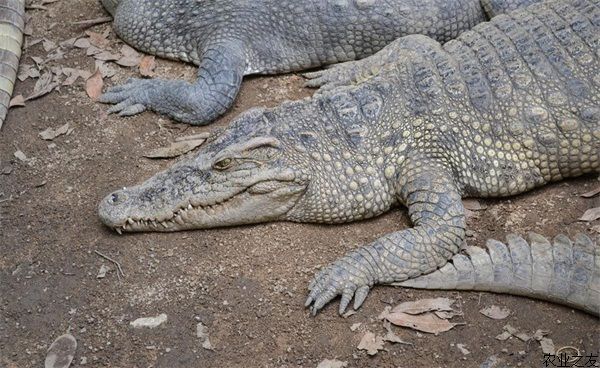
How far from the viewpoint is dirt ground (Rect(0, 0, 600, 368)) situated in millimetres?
3422

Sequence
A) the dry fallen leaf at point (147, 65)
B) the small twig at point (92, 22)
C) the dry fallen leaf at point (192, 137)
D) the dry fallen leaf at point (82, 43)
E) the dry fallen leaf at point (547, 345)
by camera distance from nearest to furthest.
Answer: the dry fallen leaf at point (547, 345)
the dry fallen leaf at point (192, 137)
the dry fallen leaf at point (147, 65)
the dry fallen leaf at point (82, 43)
the small twig at point (92, 22)

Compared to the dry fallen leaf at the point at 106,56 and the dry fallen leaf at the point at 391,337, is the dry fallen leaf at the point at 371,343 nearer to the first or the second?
the dry fallen leaf at the point at 391,337

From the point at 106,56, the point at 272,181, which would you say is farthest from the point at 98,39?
the point at 272,181

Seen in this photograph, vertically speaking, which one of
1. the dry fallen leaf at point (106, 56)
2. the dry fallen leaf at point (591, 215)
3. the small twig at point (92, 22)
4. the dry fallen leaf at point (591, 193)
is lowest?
the dry fallen leaf at point (106, 56)

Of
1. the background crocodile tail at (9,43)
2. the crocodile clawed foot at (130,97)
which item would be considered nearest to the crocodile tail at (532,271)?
the crocodile clawed foot at (130,97)

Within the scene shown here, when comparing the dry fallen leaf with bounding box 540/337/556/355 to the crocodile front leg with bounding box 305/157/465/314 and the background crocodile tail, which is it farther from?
the background crocodile tail

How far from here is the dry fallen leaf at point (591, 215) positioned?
3871mm

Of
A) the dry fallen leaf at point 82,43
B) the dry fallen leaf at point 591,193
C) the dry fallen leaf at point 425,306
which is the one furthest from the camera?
the dry fallen leaf at point 82,43

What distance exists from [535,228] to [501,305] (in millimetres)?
548

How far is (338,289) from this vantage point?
11.8 ft

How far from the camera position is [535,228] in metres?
3.89

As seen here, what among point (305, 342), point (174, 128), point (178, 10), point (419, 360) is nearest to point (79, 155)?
point (174, 128)

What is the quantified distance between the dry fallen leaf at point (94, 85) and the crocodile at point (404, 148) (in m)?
1.20

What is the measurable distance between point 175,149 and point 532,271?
2.13m
